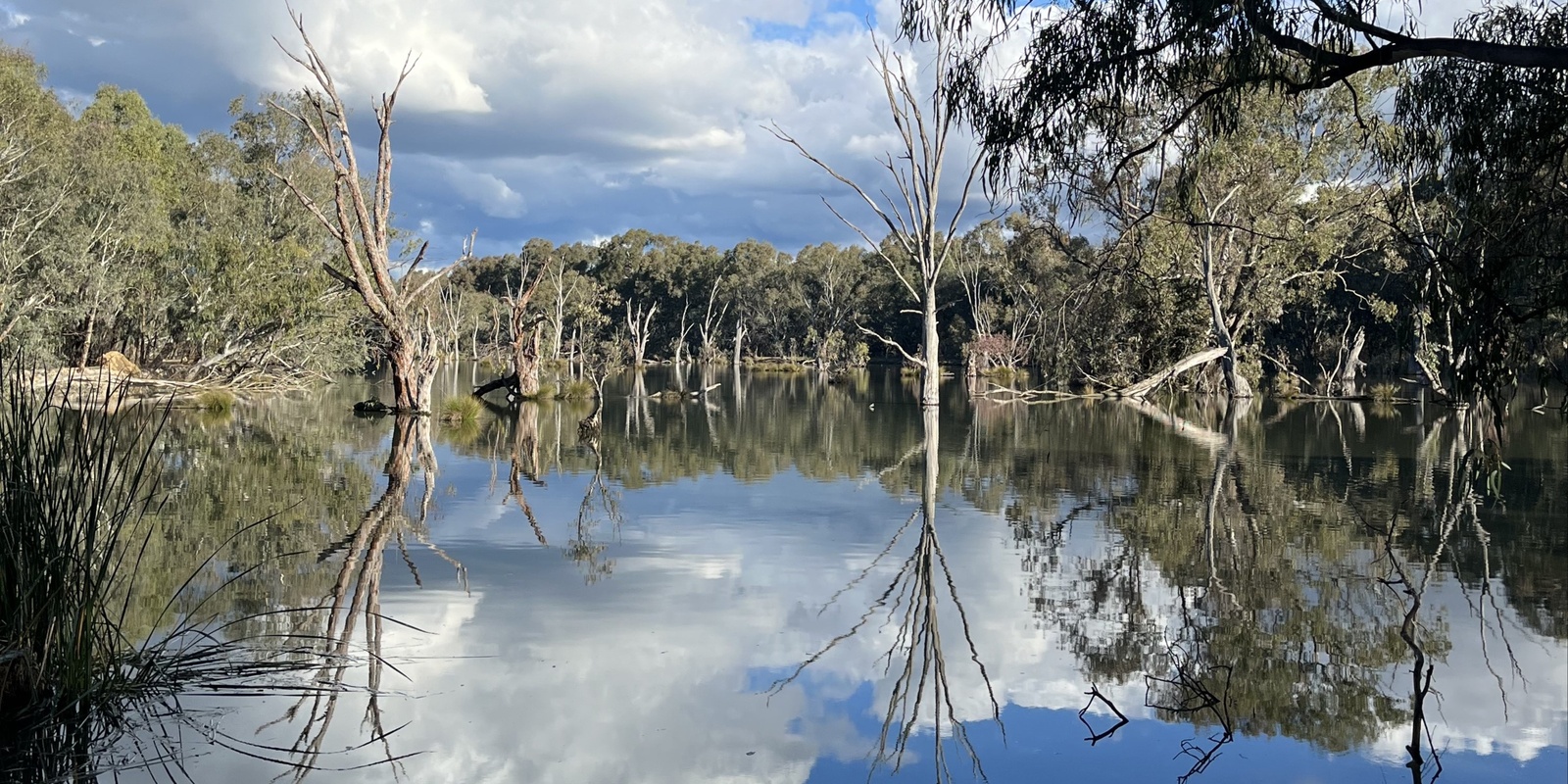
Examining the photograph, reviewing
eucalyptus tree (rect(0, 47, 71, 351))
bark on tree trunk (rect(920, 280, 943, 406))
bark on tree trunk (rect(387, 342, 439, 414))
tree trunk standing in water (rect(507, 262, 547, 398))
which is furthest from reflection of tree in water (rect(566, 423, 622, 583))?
eucalyptus tree (rect(0, 47, 71, 351))

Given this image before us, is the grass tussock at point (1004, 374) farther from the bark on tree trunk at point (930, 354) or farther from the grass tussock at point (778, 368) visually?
the bark on tree trunk at point (930, 354)

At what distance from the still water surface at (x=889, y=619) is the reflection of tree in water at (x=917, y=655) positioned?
0.02 m

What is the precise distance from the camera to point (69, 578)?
13.2ft

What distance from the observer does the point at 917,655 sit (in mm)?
5480

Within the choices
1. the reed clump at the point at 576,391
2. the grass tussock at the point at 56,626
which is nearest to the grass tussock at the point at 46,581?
the grass tussock at the point at 56,626

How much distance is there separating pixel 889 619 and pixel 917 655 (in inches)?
27.2

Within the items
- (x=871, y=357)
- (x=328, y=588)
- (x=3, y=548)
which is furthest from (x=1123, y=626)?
(x=871, y=357)

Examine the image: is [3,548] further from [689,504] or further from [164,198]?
[164,198]

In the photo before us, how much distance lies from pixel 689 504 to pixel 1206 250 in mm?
19171

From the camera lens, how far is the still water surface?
425cm

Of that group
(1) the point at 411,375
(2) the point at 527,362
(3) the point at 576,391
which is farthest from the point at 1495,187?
(3) the point at 576,391

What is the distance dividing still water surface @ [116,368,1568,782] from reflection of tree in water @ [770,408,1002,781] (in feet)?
0.08

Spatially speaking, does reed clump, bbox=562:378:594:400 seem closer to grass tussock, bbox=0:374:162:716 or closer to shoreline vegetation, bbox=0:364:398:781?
shoreline vegetation, bbox=0:364:398:781

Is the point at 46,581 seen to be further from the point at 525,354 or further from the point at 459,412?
the point at 525,354
